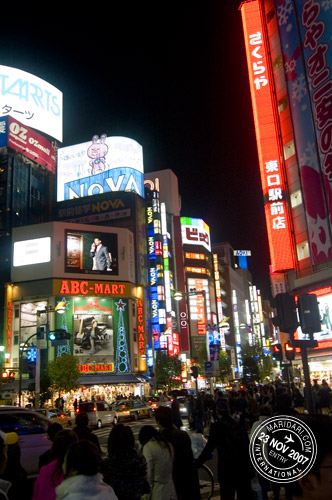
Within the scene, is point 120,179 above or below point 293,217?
above

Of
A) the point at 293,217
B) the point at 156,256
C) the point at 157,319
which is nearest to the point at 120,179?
the point at 156,256

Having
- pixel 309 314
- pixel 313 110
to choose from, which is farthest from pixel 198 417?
pixel 313 110

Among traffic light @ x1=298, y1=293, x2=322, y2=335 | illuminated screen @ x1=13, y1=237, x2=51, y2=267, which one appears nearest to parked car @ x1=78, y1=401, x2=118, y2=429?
traffic light @ x1=298, y1=293, x2=322, y2=335

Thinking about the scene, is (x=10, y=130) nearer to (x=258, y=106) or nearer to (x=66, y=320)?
(x=66, y=320)

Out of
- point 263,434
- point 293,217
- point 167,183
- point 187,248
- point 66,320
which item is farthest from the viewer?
point 187,248

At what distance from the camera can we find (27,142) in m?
78.2

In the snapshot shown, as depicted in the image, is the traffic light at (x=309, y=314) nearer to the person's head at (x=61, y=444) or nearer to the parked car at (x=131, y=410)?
the person's head at (x=61, y=444)

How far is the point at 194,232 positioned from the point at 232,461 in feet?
379

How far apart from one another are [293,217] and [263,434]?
111ft

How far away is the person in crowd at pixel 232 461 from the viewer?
757 centimetres

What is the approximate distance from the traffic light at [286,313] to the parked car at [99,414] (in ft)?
69.8

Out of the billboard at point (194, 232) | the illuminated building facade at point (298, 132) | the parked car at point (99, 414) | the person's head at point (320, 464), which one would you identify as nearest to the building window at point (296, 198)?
→ the illuminated building facade at point (298, 132)

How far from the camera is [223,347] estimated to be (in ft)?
396

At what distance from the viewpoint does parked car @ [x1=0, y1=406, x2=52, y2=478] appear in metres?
11.3
